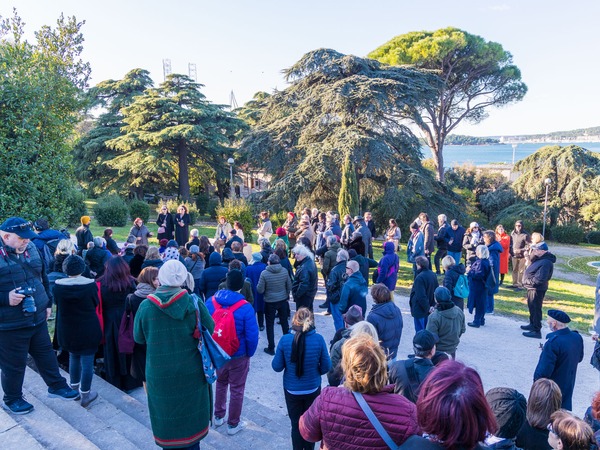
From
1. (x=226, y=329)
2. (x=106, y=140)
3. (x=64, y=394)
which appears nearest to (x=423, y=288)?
(x=226, y=329)

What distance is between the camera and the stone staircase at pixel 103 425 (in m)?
3.30

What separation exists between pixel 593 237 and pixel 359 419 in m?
30.1

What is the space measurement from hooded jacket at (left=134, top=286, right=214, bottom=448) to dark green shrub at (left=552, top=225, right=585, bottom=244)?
2861cm

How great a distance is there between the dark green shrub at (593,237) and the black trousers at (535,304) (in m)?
23.0

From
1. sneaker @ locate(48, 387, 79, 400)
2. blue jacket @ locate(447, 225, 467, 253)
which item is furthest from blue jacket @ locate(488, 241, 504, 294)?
sneaker @ locate(48, 387, 79, 400)

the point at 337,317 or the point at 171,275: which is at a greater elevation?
the point at 171,275

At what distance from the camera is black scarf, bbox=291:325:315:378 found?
3.74 metres

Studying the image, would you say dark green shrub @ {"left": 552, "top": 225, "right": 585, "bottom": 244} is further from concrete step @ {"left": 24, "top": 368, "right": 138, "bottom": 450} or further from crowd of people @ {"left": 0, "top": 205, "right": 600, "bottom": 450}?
concrete step @ {"left": 24, "top": 368, "right": 138, "bottom": 450}

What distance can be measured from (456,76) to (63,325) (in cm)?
3169

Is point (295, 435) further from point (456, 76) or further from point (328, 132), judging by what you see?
point (456, 76)

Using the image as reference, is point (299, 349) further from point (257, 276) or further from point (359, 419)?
point (257, 276)

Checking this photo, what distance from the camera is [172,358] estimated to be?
10.4 ft

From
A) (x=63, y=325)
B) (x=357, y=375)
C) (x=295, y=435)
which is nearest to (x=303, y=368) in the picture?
(x=295, y=435)

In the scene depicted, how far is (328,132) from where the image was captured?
20703 millimetres
